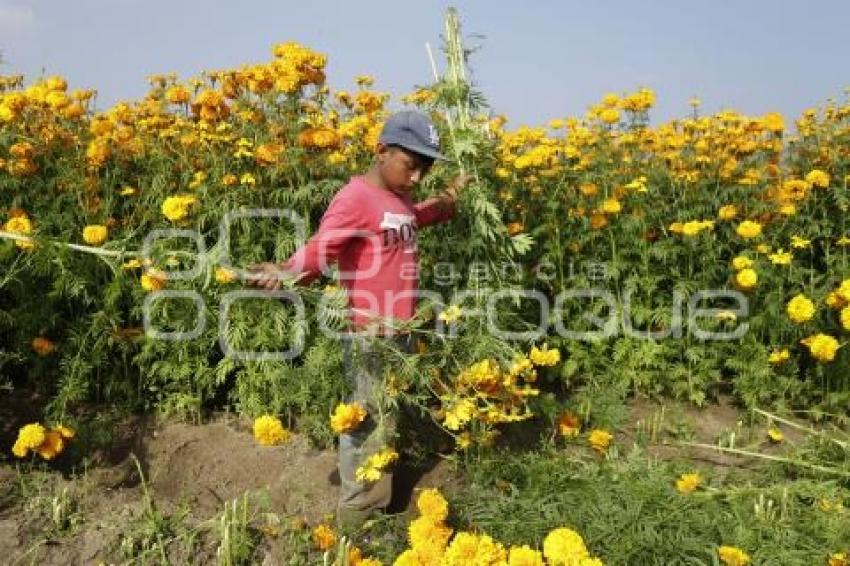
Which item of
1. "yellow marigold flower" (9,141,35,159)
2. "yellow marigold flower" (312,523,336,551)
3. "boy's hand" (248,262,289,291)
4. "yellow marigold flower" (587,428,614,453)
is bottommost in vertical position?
"yellow marigold flower" (312,523,336,551)

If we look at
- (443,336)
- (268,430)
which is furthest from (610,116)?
(268,430)

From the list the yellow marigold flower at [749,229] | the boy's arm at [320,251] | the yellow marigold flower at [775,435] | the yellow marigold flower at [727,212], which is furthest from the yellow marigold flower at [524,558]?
the yellow marigold flower at [727,212]

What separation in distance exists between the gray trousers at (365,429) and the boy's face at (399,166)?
24.8 inches

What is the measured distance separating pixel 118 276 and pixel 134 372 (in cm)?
91

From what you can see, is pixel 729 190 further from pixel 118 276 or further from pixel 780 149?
pixel 118 276

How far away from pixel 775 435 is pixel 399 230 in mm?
2335

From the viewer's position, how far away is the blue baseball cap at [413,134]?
3076mm

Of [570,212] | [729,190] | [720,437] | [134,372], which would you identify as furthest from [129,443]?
[729,190]

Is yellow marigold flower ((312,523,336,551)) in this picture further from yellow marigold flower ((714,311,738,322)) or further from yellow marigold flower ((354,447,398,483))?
yellow marigold flower ((714,311,738,322))

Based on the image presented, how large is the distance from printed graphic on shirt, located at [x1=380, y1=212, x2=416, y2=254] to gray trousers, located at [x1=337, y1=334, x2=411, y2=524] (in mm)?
380

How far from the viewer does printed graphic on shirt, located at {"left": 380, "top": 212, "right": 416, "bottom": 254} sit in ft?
10.2

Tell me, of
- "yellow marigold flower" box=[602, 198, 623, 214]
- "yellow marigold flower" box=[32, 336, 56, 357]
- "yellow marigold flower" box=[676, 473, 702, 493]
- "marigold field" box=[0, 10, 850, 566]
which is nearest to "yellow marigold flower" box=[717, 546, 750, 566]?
"marigold field" box=[0, 10, 850, 566]

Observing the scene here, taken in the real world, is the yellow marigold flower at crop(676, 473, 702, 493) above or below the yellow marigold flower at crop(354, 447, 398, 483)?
below

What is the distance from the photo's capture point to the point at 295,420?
428cm
